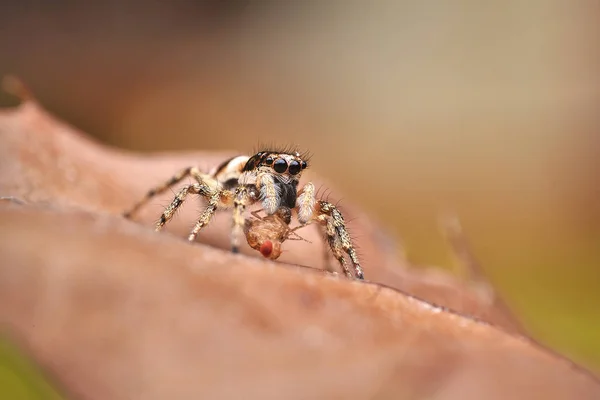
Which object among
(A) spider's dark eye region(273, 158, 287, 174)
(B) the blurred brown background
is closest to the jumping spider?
(A) spider's dark eye region(273, 158, 287, 174)

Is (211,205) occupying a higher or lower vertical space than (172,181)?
lower

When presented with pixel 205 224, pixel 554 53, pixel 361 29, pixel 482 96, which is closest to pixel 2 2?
pixel 361 29

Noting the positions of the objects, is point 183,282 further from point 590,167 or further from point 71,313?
point 590,167

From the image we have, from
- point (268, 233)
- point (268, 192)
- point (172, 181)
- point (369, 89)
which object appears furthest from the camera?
point (369, 89)

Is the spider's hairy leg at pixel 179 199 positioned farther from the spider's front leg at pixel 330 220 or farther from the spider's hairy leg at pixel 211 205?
the spider's front leg at pixel 330 220

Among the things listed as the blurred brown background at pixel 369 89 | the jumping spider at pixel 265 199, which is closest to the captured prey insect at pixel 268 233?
the jumping spider at pixel 265 199

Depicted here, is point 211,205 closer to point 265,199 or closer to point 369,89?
point 265,199

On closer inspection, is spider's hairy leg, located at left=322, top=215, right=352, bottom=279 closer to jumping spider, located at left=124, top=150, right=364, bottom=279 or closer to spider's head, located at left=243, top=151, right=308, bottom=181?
jumping spider, located at left=124, top=150, right=364, bottom=279

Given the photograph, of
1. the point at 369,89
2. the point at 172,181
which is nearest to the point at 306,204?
the point at 172,181
